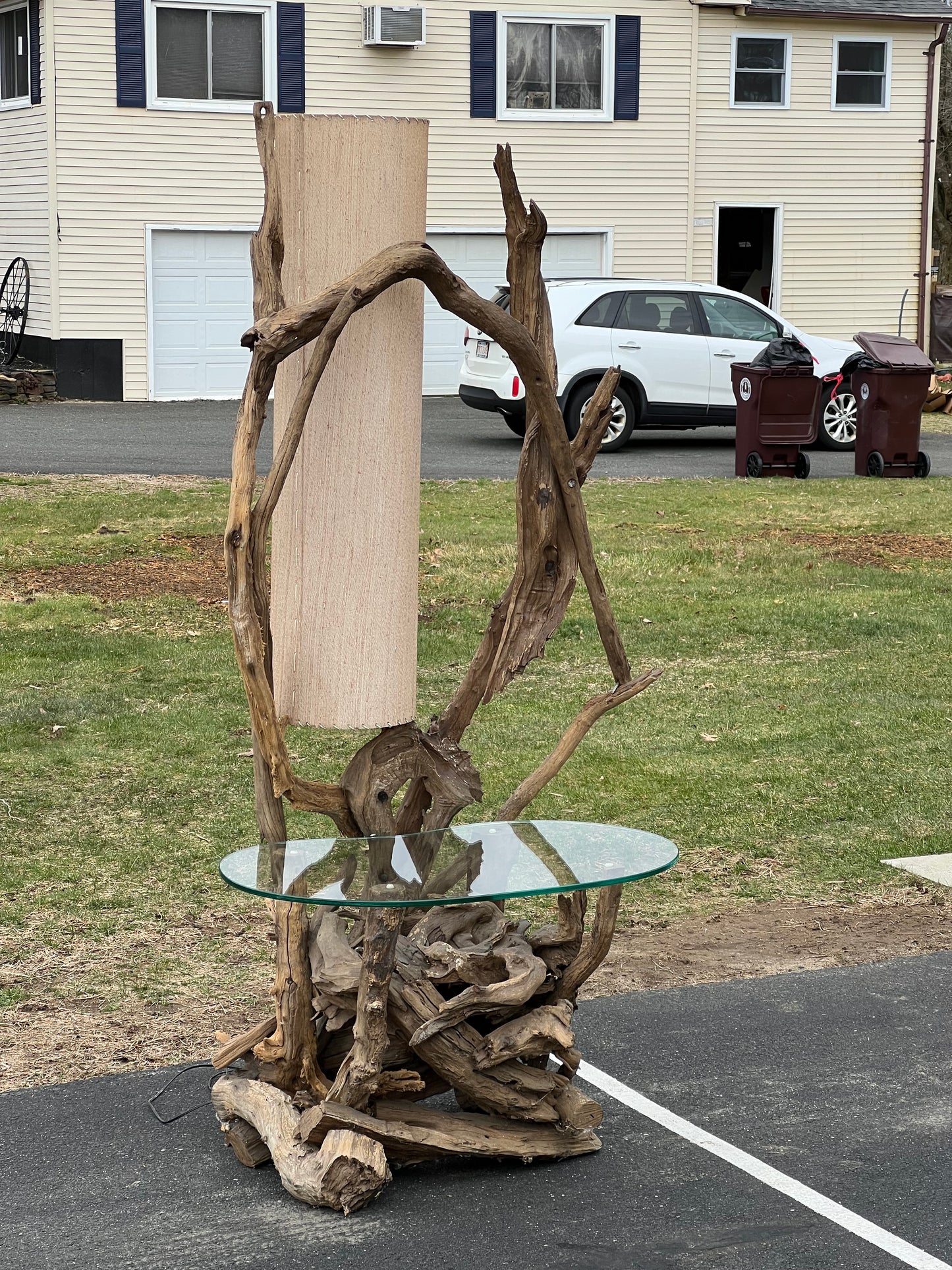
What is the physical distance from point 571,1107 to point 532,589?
126cm

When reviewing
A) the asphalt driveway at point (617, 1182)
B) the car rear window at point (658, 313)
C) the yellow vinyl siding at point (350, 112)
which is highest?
the yellow vinyl siding at point (350, 112)

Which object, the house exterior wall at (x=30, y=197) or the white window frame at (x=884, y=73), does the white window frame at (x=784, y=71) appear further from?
the house exterior wall at (x=30, y=197)

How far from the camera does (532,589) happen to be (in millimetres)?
4316

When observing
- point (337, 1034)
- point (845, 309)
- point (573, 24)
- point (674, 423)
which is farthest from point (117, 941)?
point (845, 309)

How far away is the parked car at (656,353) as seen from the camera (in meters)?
18.6

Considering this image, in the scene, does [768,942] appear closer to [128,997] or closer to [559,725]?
[128,997]

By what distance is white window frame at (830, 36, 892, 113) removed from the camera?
87.1ft

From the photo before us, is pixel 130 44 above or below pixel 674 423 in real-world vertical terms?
above

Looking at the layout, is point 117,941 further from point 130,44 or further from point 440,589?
point 130,44

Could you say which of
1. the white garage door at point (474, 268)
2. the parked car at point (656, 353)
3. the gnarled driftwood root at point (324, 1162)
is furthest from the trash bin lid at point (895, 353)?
the gnarled driftwood root at point (324, 1162)

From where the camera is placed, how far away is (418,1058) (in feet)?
13.1

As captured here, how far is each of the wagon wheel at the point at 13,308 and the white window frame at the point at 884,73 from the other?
12.5 m

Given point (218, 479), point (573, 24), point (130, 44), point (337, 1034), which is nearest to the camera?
point (337, 1034)

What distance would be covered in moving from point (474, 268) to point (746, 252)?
6.54 metres
